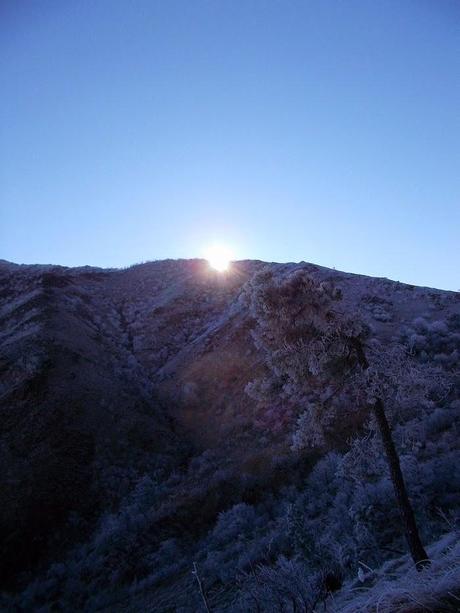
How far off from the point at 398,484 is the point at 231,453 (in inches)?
550

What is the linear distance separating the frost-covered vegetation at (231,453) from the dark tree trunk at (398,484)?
25 cm

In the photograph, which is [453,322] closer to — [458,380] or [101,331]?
[458,380]

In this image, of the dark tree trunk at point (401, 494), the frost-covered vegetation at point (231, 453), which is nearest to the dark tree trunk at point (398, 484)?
the dark tree trunk at point (401, 494)

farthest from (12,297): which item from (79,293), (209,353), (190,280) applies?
(209,353)

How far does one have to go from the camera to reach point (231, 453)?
23109mm

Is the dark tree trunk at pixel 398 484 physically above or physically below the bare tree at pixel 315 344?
below

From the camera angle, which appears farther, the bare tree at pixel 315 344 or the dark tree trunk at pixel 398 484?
the bare tree at pixel 315 344

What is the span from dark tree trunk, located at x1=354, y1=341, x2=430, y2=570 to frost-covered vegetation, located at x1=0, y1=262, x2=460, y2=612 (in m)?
0.25

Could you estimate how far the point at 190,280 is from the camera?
4722cm

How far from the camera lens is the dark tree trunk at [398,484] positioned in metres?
9.23

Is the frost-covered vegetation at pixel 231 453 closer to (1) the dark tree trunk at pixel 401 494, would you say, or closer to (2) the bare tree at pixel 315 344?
(2) the bare tree at pixel 315 344

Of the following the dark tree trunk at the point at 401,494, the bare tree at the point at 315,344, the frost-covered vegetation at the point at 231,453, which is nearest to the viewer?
the dark tree trunk at the point at 401,494

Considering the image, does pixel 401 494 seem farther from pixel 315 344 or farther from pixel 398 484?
pixel 315 344

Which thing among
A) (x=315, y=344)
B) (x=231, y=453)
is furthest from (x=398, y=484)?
(x=231, y=453)
